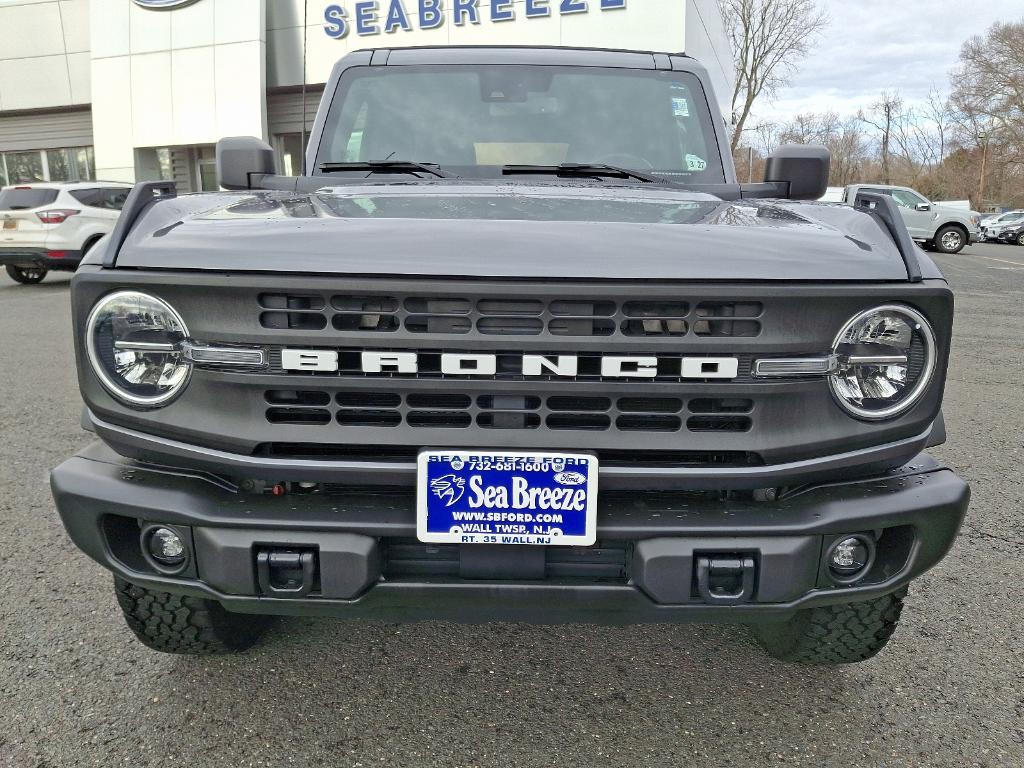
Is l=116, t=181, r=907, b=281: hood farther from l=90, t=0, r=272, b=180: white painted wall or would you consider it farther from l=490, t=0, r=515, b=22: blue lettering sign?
l=90, t=0, r=272, b=180: white painted wall

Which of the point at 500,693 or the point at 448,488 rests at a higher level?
the point at 448,488

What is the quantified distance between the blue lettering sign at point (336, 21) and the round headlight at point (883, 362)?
21.5 m

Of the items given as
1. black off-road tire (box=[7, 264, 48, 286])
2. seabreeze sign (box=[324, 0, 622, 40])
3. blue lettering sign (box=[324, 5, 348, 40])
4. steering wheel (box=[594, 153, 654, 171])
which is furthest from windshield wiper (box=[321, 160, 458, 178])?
blue lettering sign (box=[324, 5, 348, 40])

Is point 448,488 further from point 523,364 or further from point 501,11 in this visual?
point 501,11

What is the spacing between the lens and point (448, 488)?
1.67 m

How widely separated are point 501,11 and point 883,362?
1989 cm

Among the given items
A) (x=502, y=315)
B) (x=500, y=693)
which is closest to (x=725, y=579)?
(x=502, y=315)

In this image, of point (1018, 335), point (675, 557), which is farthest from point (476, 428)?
point (1018, 335)

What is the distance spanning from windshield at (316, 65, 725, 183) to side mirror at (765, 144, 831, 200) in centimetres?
21

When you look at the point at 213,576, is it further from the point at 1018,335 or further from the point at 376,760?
the point at 1018,335

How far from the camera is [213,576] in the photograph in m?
1.72

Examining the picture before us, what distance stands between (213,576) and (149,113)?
23482 mm

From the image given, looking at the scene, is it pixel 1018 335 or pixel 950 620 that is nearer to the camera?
pixel 950 620

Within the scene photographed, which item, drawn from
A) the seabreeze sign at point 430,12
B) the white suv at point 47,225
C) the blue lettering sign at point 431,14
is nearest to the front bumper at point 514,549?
the white suv at point 47,225
